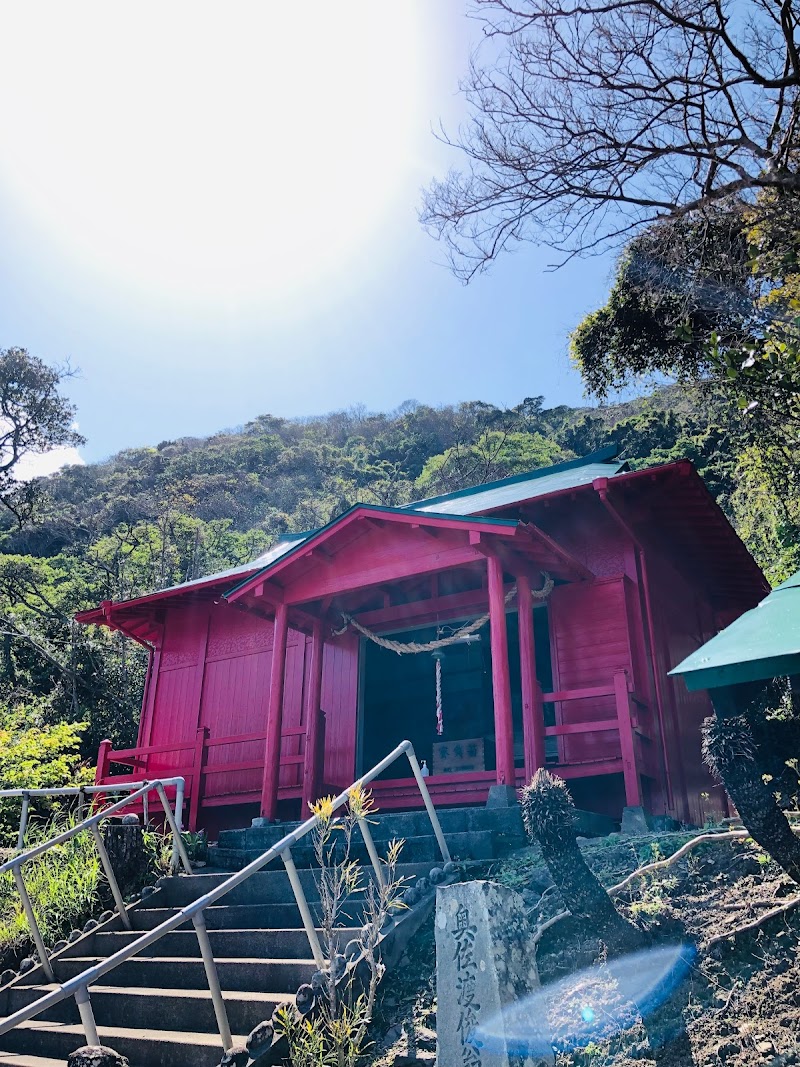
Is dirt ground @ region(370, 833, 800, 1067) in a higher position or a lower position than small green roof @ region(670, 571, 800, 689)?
lower

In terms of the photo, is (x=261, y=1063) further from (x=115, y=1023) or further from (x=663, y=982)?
(x=663, y=982)

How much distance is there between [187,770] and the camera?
37.1 ft

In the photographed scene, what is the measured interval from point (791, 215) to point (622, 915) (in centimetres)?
569

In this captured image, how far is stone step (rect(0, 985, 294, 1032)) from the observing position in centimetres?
488

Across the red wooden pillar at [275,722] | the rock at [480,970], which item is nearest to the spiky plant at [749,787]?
→ the rock at [480,970]

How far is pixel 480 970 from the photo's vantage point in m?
Answer: 3.77

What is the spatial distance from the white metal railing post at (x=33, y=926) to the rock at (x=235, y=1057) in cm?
278

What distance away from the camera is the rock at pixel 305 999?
4.55 metres

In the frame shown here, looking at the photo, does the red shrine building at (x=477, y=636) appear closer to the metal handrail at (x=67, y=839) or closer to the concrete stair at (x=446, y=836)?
the concrete stair at (x=446, y=836)

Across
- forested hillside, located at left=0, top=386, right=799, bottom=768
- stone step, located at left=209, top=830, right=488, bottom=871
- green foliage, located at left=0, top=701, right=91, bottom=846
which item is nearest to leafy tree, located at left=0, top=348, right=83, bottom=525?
forested hillside, located at left=0, top=386, right=799, bottom=768

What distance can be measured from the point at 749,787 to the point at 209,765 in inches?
314

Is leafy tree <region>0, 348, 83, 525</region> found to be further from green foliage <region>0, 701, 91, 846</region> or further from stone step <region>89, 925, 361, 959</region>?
stone step <region>89, 925, 361, 959</region>

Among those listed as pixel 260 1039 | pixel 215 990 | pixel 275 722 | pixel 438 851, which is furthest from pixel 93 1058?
pixel 275 722

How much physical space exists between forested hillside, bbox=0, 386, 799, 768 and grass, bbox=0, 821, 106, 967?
852 centimetres
